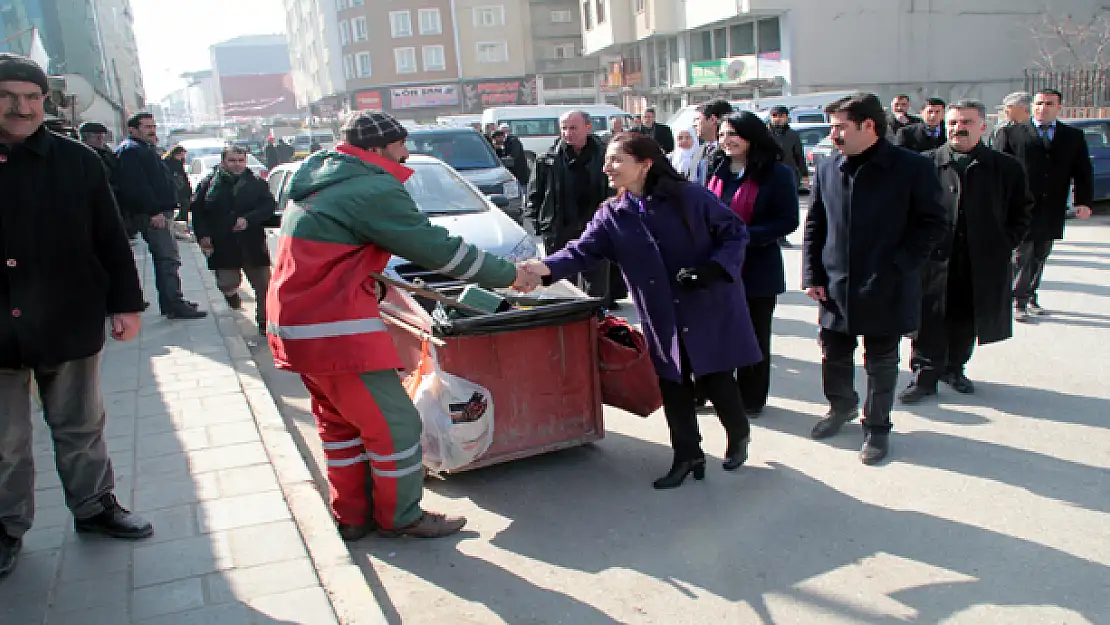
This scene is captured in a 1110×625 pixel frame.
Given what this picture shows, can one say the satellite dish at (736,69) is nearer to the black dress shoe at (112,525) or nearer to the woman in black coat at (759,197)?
the woman in black coat at (759,197)

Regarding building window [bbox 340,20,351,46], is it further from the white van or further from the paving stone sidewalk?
the paving stone sidewalk

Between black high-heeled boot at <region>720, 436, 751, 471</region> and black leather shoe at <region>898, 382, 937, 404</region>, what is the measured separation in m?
1.50

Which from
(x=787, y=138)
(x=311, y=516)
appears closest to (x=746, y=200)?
(x=311, y=516)

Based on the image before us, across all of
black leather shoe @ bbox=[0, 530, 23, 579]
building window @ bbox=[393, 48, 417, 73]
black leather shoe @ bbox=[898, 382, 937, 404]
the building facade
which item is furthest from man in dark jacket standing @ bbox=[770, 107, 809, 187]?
the building facade

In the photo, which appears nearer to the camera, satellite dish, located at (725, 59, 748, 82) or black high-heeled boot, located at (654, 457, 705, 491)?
black high-heeled boot, located at (654, 457, 705, 491)

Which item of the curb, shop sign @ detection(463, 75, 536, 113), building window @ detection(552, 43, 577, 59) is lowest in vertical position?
the curb

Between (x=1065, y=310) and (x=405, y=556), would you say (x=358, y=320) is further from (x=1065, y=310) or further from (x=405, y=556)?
(x=1065, y=310)

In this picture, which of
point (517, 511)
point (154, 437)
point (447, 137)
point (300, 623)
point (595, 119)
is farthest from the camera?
point (595, 119)

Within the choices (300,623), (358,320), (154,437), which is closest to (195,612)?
(300,623)

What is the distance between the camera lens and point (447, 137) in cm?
1386

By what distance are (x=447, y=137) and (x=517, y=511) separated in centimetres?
1051

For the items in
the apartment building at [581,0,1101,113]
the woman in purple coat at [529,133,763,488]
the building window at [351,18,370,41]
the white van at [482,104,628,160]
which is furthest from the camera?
the building window at [351,18,370,41]

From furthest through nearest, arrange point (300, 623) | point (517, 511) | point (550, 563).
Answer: point (517, 511)
point (550, 563)
point (300, 623)

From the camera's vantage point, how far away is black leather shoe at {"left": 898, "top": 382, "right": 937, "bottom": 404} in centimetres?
535
